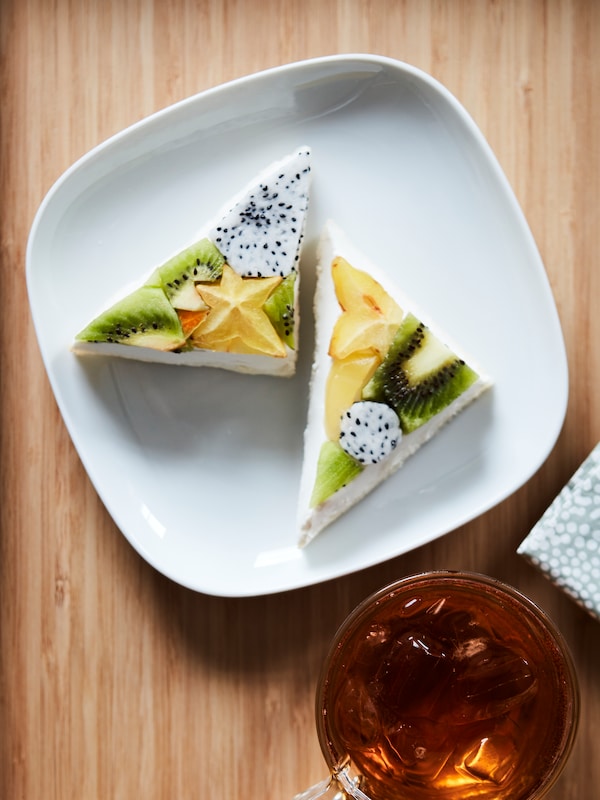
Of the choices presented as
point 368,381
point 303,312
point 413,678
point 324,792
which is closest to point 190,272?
point 303,312

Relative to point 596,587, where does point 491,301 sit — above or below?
above

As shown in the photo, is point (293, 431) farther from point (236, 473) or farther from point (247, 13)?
point (247, 13)

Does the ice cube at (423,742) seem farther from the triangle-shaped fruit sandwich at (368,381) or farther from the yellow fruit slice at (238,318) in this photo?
the yellow fruit slice at (238,318)

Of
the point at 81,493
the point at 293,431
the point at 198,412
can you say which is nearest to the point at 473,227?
the point at 293,431

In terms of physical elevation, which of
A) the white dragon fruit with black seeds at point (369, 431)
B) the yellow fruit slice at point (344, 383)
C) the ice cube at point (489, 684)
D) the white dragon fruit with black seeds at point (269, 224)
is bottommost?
the ice cube at point (489, 684)

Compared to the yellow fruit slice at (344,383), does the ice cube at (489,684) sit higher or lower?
lower

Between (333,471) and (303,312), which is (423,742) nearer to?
(333,471)

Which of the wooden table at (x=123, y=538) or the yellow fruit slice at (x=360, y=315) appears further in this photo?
the wooden table at (x=123, y=538)

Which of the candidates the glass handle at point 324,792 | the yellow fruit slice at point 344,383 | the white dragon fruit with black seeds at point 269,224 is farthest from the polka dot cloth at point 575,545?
the white dragon fruit with black seeds at point 269,224
